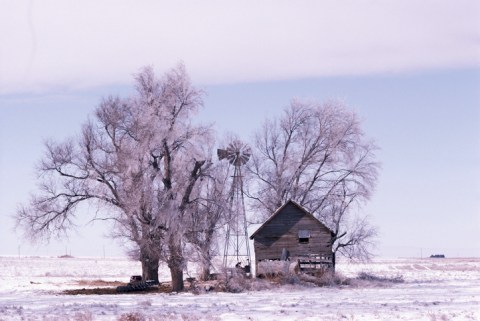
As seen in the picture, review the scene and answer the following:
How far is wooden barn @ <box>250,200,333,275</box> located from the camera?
4822 cm

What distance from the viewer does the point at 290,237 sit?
160 feet

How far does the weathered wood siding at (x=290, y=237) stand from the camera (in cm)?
4831

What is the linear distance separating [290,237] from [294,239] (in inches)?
11.3

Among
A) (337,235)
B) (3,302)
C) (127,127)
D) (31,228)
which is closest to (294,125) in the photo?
(337,235)

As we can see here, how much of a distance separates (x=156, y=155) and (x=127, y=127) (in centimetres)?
329

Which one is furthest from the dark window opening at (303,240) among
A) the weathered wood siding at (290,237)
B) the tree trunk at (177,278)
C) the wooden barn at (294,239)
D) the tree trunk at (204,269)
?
Result: the tree trunk at (177,278)

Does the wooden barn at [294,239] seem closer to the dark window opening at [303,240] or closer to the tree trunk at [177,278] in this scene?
the dark window opening at [303,240]

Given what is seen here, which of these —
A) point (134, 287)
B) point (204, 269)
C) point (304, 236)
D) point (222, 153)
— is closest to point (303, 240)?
point (304, 236)

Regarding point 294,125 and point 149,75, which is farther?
point 294,125

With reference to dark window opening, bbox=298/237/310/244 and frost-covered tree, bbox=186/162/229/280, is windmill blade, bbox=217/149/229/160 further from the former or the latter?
dark window opening, bbox=298/237/310/244

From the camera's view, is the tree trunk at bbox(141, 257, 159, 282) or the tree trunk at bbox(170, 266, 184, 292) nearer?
the tree trunk at bbox(170, 266, 184, 292)

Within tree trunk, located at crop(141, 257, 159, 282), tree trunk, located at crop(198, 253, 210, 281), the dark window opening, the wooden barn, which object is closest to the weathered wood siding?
the wooden barn

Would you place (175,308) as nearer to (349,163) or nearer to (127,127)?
(127,127)

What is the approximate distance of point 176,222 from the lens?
125ft
